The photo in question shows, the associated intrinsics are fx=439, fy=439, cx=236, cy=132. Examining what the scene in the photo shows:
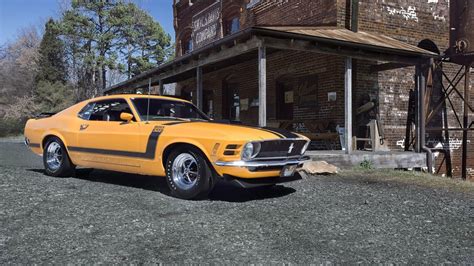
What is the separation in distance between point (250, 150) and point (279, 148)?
0.54 m

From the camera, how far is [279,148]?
5.75 metres

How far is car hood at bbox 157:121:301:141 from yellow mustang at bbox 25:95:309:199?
0.01 m

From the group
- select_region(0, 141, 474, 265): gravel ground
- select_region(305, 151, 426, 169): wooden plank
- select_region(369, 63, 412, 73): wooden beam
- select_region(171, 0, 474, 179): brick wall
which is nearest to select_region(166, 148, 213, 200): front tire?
select_region(0, 141, 474, 265): gravel ground

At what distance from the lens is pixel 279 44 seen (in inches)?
356

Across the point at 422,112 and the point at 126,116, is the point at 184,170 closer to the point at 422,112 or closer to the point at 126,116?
the point at 126,116

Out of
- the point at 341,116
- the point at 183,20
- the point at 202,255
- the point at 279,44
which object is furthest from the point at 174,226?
the point at 183,20

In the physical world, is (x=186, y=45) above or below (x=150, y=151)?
above

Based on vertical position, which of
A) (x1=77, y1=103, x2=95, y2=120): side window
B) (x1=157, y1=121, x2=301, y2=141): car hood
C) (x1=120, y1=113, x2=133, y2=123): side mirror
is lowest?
(x1=157, y1=121, x2=301, y2=141): car hood

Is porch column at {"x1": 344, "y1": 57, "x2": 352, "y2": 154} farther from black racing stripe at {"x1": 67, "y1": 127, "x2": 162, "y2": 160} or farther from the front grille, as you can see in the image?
black racing stripe at {"x1": 67, "y1": 127, "x2": 162, "y2": 160}

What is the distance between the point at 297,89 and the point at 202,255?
10.3 metres

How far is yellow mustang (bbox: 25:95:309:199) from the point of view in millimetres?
5398

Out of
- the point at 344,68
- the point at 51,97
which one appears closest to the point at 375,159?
the point at 344,68

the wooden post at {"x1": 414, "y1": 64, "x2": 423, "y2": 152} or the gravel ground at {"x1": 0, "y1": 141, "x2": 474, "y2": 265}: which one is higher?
the wooden post at {"x1": 414, "y1": 64, "x2": 423, "y2": 152}

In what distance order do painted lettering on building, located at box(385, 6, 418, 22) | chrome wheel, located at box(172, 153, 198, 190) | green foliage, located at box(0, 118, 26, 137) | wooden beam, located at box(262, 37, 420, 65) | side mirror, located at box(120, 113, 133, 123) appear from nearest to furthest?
chrome wheel, located at box(172, 153, 198, 190), side mirror, located at box(120, 113, 133, 123), wooden beam, located at box(262, 37, 420, 65), painted lettering on building, located at box(385, 6, 418, 22), green foliage, located at box(0, 118, 26, 137)
